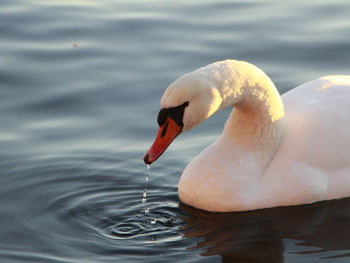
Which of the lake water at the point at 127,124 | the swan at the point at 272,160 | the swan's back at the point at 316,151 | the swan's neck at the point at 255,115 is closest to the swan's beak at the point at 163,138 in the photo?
the swan's neck at the point at 255,115

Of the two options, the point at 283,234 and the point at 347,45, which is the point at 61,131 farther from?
the point at 347,45

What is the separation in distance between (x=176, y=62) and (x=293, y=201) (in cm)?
372

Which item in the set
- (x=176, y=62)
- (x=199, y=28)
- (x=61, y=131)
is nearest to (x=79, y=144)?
(x=61, y=131)

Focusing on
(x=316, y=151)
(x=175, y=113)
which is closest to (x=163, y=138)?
(x=175, y=113)

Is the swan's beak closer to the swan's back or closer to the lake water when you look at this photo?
the lake water

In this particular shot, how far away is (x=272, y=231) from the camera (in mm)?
7605

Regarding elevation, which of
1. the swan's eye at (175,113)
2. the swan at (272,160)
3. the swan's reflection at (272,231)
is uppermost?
the swan's eye at (175,113)

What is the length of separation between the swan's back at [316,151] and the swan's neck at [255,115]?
15 cm

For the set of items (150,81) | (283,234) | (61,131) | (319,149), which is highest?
(150,81)

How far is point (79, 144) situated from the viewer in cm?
934

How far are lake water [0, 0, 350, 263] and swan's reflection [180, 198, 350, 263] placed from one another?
2cm

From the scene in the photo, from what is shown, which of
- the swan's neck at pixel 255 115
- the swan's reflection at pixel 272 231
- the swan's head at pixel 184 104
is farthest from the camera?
the swan's neck at pixel 255 115

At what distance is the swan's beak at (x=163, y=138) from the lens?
23.9 ft

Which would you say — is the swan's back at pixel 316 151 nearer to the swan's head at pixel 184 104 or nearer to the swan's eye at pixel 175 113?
the swan's head at pixel 184 104
